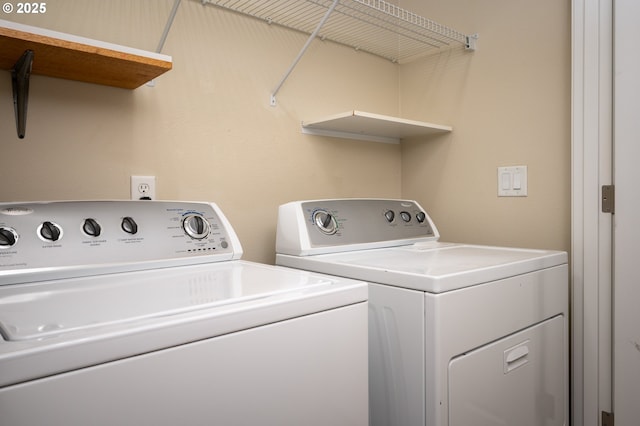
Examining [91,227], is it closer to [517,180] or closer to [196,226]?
[196,226]

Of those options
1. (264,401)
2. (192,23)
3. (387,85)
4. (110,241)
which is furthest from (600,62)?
(110,241)

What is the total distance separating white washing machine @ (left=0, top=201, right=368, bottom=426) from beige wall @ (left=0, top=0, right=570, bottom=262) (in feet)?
0.91

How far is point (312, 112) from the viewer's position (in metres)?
1.79

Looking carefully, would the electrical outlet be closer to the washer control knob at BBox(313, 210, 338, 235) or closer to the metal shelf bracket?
the washer control knob at BBox(313, 210, 338, 235)

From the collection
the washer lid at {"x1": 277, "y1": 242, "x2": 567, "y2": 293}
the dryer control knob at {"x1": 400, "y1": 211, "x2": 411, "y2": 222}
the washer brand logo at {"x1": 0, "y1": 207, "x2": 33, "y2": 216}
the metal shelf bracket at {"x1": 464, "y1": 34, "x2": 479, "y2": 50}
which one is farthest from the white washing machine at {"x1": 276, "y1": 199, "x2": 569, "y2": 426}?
the metal shelf bracket at {"x1": 464, "y1": 34, "x2": 479, "y2": 50}

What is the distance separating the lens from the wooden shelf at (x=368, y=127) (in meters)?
1.64

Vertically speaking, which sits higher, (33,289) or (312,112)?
(312,112)

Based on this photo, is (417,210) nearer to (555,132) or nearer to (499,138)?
(499,138)

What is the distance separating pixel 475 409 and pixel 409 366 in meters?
0.22

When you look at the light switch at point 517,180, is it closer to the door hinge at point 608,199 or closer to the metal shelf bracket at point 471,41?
the door hinge at point 608,199

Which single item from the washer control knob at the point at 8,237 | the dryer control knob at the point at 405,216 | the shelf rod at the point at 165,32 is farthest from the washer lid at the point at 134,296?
the dryer control knob at the point at 405,216

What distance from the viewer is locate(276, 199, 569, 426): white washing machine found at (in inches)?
39.7

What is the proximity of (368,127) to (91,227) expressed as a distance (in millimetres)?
1177

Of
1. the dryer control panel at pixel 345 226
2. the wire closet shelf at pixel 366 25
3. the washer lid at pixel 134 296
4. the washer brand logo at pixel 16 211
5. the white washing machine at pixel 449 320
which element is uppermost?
the wire closet shelf at pixel 366 25
